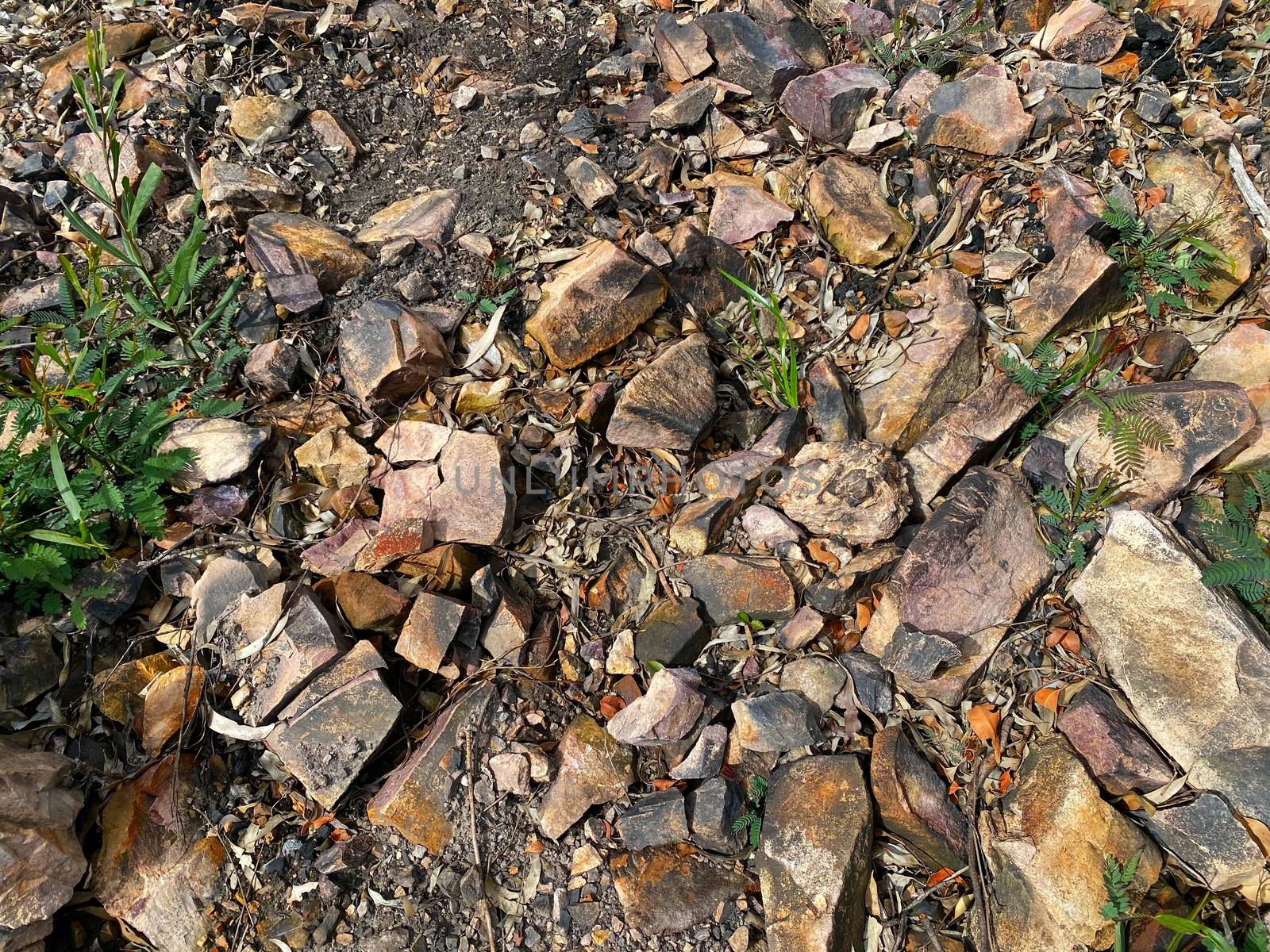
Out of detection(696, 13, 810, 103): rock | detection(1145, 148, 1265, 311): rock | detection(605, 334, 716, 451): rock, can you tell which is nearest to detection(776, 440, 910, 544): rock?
detection(605, 334, 716, 451): rock

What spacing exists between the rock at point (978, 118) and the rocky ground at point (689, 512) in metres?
0.01

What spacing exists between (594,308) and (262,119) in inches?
64.0

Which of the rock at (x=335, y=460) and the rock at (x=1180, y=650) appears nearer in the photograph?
the rock at (x=1180, y=650)

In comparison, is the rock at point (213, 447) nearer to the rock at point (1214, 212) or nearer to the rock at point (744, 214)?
the rock at point (744, 214)

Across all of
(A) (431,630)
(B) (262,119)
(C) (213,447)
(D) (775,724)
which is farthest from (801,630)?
(B) (262,119)

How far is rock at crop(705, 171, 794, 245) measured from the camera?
9.05 ft

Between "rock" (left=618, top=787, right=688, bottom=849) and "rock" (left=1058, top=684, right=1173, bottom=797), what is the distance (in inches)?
38.4

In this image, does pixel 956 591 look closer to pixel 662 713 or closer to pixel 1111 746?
pixel 1111 746

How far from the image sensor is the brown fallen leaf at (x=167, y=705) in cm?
213

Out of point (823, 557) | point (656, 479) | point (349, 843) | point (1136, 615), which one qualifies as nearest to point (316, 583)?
point (349, 843)

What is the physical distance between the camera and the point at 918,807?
1998 mm

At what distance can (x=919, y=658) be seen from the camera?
212 centimetres

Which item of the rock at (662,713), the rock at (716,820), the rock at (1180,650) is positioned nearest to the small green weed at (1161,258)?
the rock at (1180,650)

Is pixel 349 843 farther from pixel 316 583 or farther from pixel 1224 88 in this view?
pixel 1224 88
